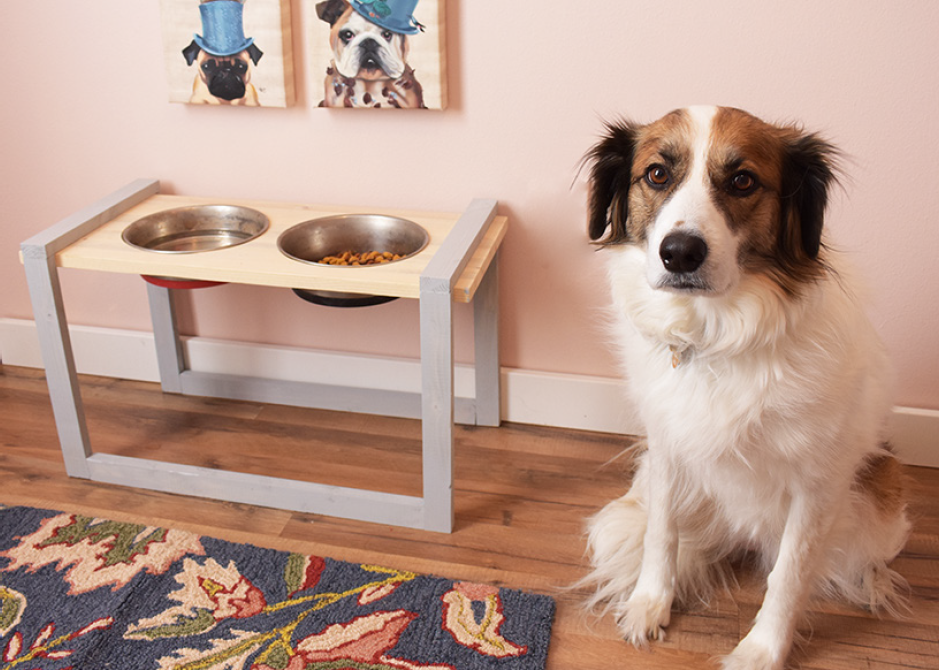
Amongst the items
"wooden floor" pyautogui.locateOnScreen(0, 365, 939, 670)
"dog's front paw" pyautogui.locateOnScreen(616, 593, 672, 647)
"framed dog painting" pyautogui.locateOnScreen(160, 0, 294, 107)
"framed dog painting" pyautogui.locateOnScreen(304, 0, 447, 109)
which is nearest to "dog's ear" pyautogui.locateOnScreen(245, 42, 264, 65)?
"framed dog painting" pyautogui.locateOnScreen(160, 0, 294, 107)

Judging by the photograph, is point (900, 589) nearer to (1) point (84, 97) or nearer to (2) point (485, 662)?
(2) point (485, 662)

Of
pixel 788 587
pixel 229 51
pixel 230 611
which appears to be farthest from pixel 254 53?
pixel 788 587

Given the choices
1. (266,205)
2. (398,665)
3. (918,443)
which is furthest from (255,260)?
(918,443)

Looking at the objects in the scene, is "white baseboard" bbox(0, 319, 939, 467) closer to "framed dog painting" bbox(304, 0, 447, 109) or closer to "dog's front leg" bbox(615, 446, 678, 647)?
"dog's front leg" bbox(615, 446, 678, 647)

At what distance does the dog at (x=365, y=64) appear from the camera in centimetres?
195

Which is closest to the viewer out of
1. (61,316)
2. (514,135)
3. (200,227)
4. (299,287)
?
(299,287)

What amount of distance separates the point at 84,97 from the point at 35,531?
1.13 m

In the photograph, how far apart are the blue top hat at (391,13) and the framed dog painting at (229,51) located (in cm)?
20

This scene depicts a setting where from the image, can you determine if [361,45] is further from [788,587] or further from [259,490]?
[788,587]

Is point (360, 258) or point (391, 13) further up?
point (391, 13)

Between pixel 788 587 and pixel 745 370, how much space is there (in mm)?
419

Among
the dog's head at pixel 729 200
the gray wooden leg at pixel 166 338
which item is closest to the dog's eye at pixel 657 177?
the dog's head at pixel 729 200

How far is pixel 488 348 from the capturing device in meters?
2.17

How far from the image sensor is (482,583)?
172cm
